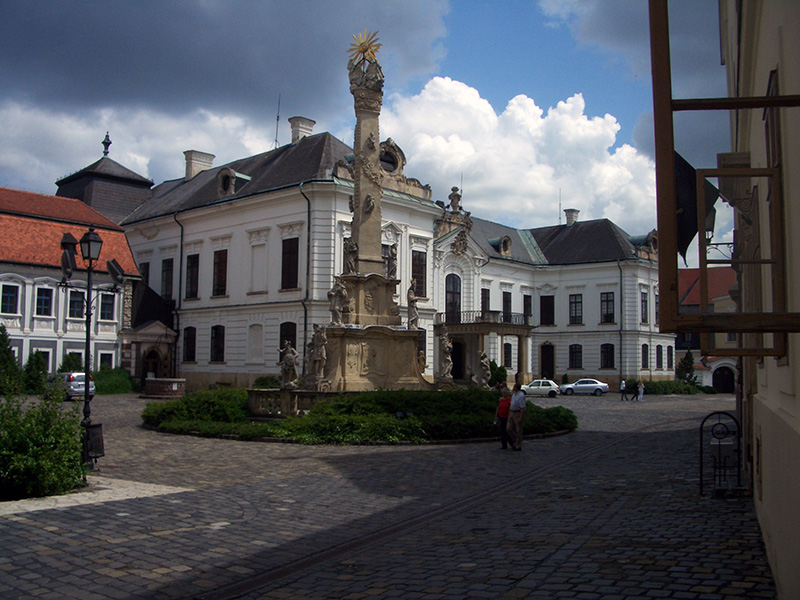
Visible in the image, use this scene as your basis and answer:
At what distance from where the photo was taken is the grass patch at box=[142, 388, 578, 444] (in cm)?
1683

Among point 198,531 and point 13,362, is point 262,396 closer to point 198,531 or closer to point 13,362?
point 198,531

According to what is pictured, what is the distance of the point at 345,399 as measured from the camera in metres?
18.0

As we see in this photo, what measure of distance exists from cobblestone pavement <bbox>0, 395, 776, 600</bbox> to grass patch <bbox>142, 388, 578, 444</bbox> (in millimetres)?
2416

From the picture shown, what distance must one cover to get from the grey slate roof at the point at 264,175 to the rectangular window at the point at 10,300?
10453 mm

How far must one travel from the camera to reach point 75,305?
42.2m

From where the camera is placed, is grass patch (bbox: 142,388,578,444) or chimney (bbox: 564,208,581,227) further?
chimney (bbox: 564,208,581,227)

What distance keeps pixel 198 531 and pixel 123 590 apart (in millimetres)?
2084

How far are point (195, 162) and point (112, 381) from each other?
18.7 meters

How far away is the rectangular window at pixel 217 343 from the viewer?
4272cm

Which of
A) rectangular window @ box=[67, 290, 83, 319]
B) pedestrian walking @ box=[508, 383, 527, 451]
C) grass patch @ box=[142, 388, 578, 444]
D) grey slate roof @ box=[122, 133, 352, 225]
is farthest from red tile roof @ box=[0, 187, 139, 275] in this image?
pedestrian walking @ box=[508, 383, 527, 451]

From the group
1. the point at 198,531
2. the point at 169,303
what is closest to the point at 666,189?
the point at 198,531

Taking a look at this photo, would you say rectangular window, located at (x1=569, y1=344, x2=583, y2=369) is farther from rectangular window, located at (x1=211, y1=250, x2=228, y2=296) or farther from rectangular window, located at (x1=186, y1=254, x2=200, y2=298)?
rectangular window, located at (x1=186, y1=254, x2=200, y2=298)

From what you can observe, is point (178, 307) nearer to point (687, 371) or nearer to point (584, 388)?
point (584, 388)

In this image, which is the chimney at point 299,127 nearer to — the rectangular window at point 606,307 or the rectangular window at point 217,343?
the rectangular window at point 217,343
